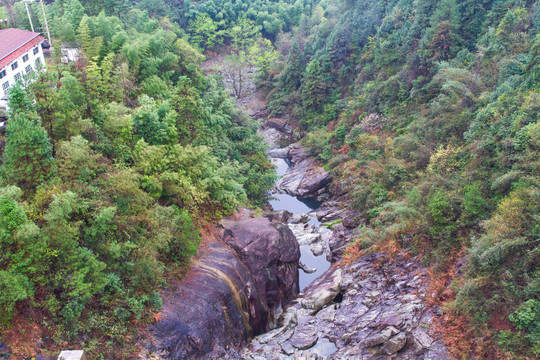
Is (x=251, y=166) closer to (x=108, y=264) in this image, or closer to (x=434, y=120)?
(x=434, y=120)

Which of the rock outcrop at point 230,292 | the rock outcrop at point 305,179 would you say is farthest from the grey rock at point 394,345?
the rock outcrop at point 305,179

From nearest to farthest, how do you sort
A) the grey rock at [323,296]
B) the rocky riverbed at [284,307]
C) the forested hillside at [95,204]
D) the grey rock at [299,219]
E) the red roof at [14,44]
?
the forested hillside at [95,204]
the rocky riverbed at [284,307]
the red roof at [14,44]
the grey rock at [323,296]
the grey rock at [299,219]

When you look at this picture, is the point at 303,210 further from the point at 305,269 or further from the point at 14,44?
the point at 14,44

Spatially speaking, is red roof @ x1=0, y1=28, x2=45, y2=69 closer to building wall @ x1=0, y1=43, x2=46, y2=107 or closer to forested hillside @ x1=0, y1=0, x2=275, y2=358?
building wall @ x1=0, y1=43, x2=46, y2=107

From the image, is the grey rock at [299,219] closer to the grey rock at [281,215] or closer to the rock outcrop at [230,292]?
the grey rock at [281,215]

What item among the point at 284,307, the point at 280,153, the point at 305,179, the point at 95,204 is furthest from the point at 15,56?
the point at 280,153

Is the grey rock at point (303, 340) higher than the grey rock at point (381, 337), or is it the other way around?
the grey rock at point (381, 337)

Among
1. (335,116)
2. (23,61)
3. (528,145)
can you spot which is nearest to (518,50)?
(528,145)
